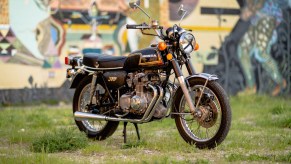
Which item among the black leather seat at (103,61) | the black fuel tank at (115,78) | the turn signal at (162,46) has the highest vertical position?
the turn signal at (162,46)

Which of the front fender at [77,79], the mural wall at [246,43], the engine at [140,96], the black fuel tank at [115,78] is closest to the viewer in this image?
the engine at [140,96]

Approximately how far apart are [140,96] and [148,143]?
0.57 metres

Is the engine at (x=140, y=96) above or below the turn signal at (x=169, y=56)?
below

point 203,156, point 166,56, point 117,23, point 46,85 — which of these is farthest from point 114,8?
point 203,156

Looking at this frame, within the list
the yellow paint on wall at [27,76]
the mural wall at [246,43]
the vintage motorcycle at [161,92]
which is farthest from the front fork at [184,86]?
the mural wall at [246,43]

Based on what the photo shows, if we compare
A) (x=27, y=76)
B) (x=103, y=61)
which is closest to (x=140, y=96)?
(x=103, y=61)

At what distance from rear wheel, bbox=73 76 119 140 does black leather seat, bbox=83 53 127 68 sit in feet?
0.80

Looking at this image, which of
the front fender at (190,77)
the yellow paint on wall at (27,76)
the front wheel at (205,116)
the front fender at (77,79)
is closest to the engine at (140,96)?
the front fender at (190,77)

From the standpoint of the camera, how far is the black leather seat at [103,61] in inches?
300

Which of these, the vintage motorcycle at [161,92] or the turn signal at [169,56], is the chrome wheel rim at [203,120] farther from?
the turn signal at [169,56]

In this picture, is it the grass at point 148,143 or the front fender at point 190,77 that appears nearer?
the grass at point 148,143

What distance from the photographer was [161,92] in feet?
23.4

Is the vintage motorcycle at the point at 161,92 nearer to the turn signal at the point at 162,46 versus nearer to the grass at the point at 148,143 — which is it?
the turn signal at the point at 162,46

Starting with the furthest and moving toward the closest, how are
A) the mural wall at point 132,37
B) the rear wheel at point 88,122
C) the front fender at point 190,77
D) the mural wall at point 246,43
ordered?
the mural wall at point 246,43 < the mural wall at point 132,37 < the rear wheel at point 88,122 < the front fender at point 190,77
